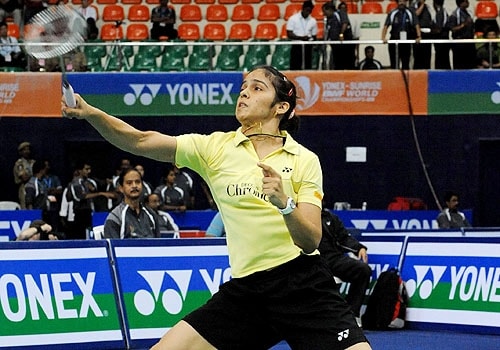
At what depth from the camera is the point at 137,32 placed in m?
22.2

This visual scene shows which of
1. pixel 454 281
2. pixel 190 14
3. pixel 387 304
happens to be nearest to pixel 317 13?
pixel 190 14

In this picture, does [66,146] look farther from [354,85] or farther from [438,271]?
[438,271]

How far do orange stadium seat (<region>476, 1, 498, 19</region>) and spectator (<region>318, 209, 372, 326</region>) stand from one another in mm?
11293

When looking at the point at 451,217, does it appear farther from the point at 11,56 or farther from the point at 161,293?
the point at 161,293

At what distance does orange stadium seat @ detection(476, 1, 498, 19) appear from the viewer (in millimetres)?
21234

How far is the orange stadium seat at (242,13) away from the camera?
2289 cm

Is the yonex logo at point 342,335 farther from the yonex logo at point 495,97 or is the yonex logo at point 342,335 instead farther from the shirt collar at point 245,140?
the yonex logo at point 495,97

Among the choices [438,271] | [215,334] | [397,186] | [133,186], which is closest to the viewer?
[215,334]

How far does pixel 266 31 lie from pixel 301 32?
3.10m

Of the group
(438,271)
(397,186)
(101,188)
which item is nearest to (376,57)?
(397,186)

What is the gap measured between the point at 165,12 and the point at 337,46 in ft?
13.3

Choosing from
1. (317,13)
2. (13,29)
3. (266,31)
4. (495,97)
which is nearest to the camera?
(495,97)

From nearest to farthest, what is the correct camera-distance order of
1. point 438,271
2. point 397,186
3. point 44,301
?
point 44,301 → point 438,271 → point 397,186

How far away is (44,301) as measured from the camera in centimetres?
942
